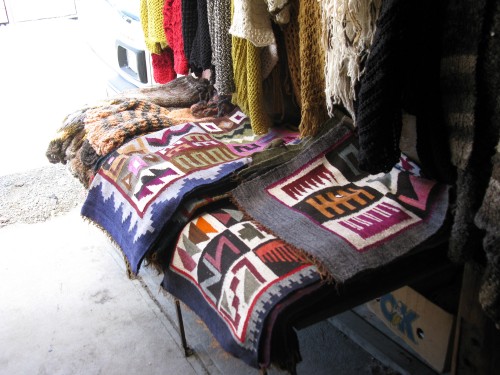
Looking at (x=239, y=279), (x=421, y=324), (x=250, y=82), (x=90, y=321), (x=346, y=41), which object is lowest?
(x=90, y=321)

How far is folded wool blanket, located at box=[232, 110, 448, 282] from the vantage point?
1.12 m

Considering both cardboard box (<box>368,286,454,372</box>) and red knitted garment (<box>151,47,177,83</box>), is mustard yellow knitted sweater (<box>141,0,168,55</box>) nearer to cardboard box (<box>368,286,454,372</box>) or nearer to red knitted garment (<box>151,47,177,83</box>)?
red knitted garment (<box>151,47,177,83</box>)

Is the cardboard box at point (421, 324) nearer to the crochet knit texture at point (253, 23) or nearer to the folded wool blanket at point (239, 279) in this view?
the folded wool blanket at point (239, 279)

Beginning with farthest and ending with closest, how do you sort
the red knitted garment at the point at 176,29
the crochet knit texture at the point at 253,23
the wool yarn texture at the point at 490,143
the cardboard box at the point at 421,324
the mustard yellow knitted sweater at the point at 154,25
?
the mustard yellow knitted sweater at the point at 154,25, the red knitted garment at the point at 176,29, the crochet knit texture at the point at 253,23, the cardboard box at the point at 421,324, the wool yarn texture at the point at 490,143

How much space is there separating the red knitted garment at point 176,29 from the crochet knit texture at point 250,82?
0.36m

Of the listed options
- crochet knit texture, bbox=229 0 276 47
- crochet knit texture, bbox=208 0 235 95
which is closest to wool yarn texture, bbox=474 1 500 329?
crochet knit texture, bbox=229 0 276 47

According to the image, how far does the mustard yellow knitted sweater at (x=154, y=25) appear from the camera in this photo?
2.00 m

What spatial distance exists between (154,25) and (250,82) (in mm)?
661

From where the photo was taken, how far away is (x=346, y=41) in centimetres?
108

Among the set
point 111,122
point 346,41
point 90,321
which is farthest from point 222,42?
point 90,321

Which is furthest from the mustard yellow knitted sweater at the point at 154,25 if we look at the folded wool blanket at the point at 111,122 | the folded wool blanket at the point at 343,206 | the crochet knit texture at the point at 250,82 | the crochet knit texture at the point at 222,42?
the folded wool blanket at the point at 343,206

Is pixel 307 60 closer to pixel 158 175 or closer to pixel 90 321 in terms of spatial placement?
pixel 158 175

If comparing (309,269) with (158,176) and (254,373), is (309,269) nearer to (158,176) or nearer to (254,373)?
(158,176)

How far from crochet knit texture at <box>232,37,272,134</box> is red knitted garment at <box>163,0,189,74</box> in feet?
1.18
